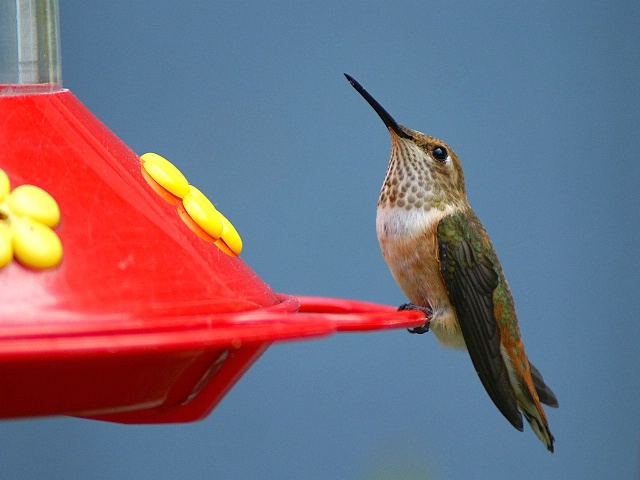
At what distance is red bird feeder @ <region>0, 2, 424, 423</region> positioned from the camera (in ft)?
5.52

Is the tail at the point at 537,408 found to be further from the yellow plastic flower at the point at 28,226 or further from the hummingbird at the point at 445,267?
the yellow plastic flower at the point at 28,226

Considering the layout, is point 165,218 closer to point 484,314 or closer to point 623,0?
point 484,314

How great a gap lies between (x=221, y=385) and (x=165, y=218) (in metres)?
0.40

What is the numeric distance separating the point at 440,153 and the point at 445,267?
489 mm

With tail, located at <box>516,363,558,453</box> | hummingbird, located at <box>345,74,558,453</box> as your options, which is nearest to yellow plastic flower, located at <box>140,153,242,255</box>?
hummingbird, located at <box>345,74,558,453</box>

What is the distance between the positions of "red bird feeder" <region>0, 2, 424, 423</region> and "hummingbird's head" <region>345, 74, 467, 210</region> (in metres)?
1.72

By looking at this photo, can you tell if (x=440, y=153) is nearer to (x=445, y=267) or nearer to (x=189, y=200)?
(x=445, y=267)

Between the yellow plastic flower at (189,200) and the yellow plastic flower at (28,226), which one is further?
the yellow plastic flower at (189,200)

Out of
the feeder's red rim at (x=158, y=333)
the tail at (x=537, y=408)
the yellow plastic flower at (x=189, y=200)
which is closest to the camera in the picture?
the feeder's red rim at (x=158, y=333)

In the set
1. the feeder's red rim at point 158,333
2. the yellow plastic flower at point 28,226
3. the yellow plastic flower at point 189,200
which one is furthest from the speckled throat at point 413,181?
the yellow plastic flower at point 28,226

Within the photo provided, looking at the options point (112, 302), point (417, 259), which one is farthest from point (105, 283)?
point (417, 259)

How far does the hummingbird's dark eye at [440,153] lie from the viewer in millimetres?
4098

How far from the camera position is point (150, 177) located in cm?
225

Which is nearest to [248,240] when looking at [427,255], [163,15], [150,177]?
[163,15]
